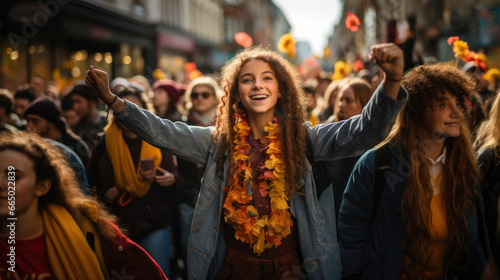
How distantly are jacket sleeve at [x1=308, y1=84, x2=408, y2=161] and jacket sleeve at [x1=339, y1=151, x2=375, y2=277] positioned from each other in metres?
0.31

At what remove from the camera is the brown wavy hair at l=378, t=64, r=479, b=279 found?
7.45ft

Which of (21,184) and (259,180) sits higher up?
(21,184)

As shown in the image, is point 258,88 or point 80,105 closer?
point 258,88

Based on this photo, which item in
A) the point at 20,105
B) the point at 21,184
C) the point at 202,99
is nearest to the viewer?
the point at 21,184

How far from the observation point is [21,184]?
1881 mm

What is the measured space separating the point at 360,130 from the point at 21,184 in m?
1.56

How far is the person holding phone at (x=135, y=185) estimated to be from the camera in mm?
3373

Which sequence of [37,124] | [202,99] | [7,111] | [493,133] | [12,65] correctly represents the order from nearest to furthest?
1. [493,133]
2. [37,124]
3. [7,111]
4. [202,99]
5. [12,65]

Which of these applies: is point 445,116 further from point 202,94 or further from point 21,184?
point 202,94

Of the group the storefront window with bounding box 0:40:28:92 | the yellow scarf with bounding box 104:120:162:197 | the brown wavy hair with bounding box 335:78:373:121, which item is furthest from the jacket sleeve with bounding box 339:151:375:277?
the storefront window with bounding box 0:40:28:92

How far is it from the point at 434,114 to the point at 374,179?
50cm

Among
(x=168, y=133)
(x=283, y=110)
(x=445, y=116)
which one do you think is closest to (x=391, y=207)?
(x=445, y=116)

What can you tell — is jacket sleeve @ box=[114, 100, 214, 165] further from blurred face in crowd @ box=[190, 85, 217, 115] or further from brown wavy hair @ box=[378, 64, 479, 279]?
blurred face in crowd @ box=[190, 85, 217, 115]

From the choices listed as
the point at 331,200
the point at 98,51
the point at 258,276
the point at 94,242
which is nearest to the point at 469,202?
the point at 331,200
